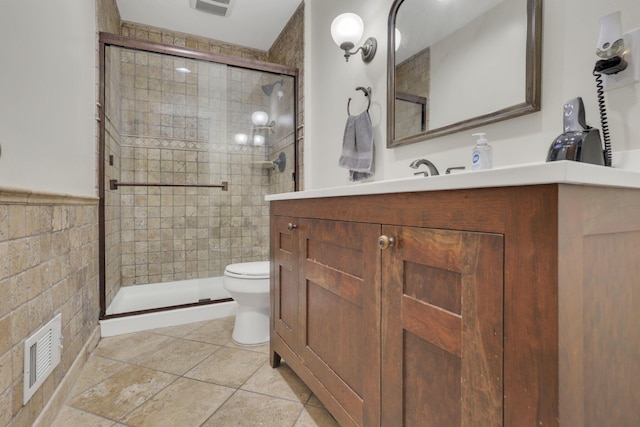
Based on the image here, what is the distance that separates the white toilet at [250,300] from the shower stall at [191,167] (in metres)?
0.56

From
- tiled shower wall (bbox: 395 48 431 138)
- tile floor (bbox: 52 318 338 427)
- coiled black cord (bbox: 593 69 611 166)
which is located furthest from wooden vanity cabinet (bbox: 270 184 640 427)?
tiled shower wall (bbox: 395 48 431 138)

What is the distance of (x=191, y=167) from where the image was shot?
9.33ft

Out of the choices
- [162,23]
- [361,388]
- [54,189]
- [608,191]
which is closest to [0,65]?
[54,189]

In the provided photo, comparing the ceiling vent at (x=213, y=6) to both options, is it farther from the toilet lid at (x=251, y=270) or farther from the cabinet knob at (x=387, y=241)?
the cabinet knob at (x=387, y=241)

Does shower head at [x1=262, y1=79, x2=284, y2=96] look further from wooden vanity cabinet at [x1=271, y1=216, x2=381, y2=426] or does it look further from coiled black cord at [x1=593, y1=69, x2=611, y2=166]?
coiled black cord at [x1=593, y1=69, x2=611, y2=166]

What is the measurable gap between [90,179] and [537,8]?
2.22 metres

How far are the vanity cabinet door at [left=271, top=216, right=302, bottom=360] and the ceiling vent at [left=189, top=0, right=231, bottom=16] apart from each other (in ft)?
6.39

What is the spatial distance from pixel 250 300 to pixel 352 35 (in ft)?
5.17

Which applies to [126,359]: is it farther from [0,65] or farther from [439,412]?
[439,412]

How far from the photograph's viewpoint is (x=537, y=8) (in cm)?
95

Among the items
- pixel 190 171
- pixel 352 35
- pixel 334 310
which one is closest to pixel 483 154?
pixel 334 310

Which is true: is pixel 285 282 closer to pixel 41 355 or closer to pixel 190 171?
pixel 41 355

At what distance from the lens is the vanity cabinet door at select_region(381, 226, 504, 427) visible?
21.0 inches

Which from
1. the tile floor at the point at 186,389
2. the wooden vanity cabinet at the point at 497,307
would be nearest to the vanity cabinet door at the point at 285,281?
the tile floor at the point at 186,389
